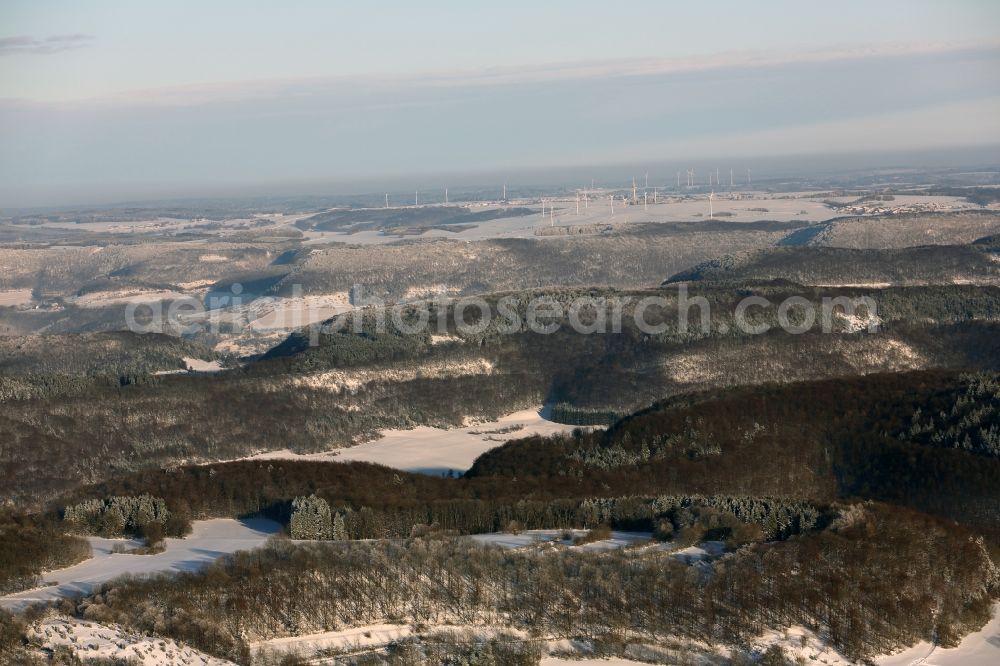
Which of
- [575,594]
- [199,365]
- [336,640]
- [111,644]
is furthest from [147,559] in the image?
[199,365]

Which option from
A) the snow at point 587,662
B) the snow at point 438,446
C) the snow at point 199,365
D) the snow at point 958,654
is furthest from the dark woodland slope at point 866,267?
the snow at point 587,662

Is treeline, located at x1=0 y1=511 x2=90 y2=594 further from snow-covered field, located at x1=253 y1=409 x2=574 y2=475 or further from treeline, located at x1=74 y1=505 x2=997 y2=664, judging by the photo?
snow-covered field, located at x1=253 y1=409 x2=574 y2=475

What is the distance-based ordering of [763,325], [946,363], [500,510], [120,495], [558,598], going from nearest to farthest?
[558,598]
[500,510]
[120,495]
[946,363]
[763,325]

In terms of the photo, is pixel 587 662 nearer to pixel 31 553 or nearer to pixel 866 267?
pixel 31 553

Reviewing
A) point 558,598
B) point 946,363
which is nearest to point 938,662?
point 558,598

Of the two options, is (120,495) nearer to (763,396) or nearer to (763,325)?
(763,396)

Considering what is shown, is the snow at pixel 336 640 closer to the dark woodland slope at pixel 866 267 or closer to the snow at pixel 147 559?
the snow at pixel 147 559
